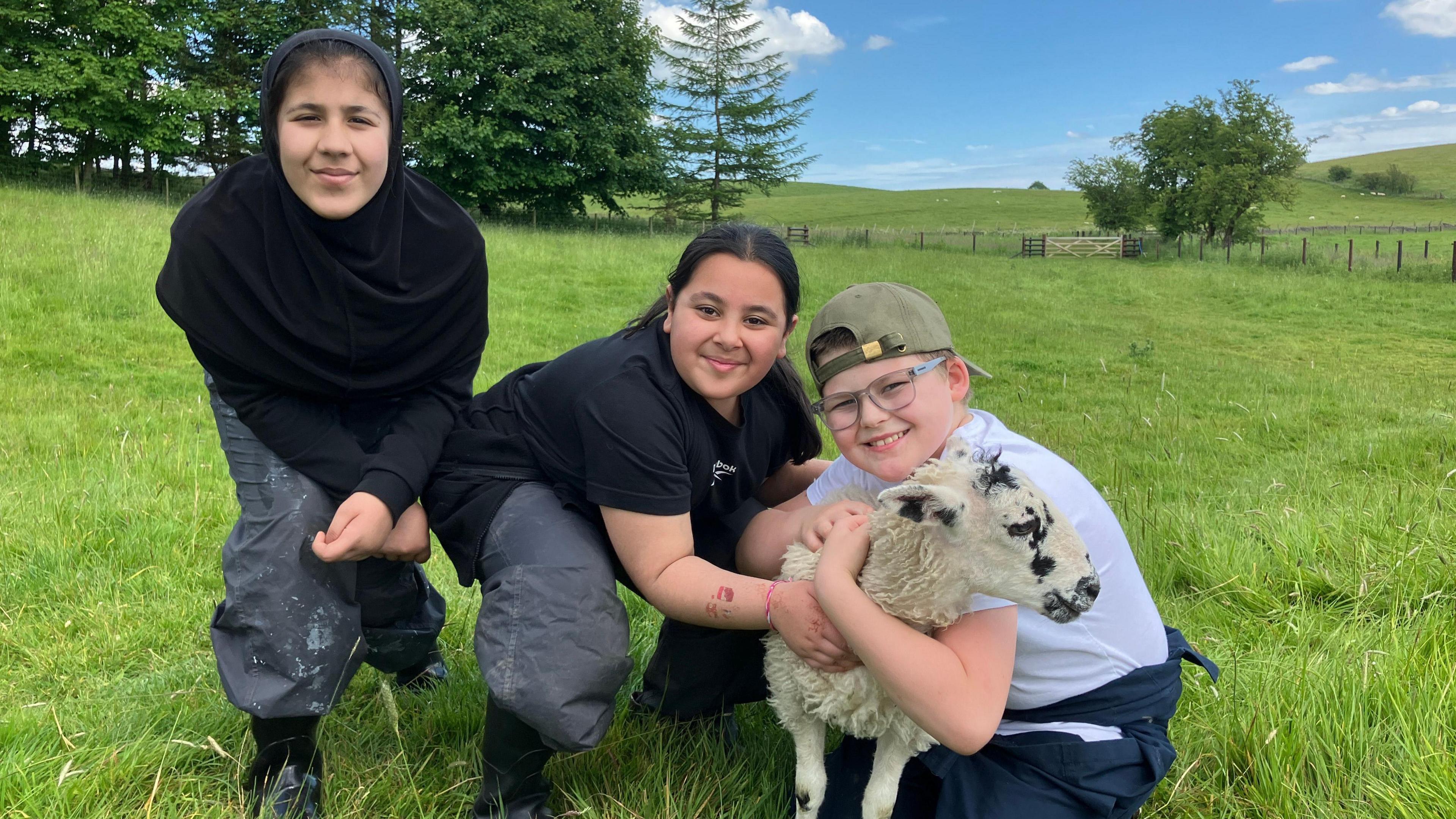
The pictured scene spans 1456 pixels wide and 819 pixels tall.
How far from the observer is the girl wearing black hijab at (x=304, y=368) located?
251 centimetres

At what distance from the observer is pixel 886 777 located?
2334 mm

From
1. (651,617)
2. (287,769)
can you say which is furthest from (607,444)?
(651,617)

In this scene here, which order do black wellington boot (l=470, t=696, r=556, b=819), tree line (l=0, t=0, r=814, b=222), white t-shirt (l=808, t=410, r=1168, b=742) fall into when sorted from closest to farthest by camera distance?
white t-shirt (l=808, t=410, r=1168, b=742) → black wellington boot (l=470, t=696, r=556, b=819) → tree line (l=0, t=0, r=814, b=222)

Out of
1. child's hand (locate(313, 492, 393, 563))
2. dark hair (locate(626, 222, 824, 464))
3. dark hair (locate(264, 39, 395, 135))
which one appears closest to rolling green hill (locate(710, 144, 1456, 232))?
dark hair (locate(626, 222, 824, 464))

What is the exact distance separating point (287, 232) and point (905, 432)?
202 cm

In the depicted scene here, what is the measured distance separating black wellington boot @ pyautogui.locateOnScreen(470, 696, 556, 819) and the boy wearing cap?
2.94 ft

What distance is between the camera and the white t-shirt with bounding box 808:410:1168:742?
2.31 metres

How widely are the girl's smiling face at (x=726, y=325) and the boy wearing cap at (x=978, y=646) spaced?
0.18 m

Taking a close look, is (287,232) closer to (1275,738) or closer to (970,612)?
(970,612)

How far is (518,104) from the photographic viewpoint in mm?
34188

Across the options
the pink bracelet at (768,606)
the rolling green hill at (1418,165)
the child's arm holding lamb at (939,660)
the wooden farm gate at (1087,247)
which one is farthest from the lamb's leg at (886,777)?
the rolling green hill at (1418,165)

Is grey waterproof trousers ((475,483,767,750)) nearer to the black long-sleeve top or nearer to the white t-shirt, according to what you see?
the black long-sleeve top

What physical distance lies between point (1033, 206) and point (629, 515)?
300 ft

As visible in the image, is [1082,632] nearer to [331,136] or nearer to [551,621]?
[551,621]
